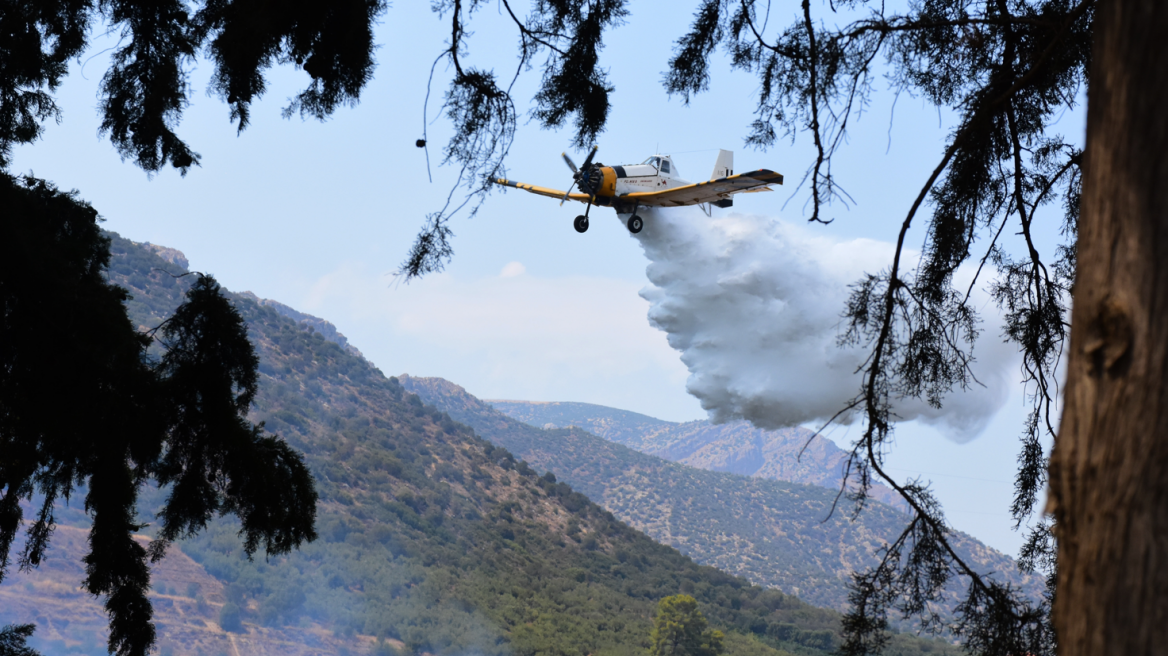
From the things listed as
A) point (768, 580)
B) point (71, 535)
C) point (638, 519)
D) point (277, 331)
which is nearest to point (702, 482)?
point (638, 519)

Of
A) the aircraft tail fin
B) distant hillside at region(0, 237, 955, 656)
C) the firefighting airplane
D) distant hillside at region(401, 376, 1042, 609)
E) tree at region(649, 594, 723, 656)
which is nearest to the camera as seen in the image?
the firefighting airplane

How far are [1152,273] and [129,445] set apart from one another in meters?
4.70

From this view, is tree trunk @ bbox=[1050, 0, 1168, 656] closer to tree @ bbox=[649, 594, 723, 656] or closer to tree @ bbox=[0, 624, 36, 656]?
Answer: tree @ bbox=[0, 624, 36, 656]

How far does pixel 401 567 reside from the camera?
6931 centimetres

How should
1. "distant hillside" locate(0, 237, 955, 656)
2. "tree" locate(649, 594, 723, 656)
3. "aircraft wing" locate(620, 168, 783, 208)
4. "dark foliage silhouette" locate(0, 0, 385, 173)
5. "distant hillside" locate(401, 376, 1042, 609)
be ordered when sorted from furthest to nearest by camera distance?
"distant hillside" locate(401, 376, 1042, 609), "distant hillside" locate(0, 237, 955, 656), "tree" locate(649, 594, 723, 656), "aircraft wing" locate(620, 168, 783, 208), "dark foliage silhouette" locate(0, 0, 385, 173)

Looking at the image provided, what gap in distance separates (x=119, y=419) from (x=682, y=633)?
5885 centimetres

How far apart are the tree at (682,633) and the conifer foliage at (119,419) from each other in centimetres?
5770

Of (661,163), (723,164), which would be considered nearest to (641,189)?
(661,163)

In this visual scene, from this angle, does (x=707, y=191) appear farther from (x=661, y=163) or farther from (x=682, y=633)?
(x=682, y=633)

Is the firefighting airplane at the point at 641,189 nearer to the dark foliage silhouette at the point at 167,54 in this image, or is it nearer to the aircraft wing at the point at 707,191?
the aircraft wing at the point at 707,191

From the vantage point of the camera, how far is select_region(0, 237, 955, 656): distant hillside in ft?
207

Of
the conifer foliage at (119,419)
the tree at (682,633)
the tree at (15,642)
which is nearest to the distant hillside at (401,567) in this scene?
the tree at (682,633)

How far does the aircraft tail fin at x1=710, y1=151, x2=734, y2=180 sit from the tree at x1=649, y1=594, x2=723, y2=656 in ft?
148

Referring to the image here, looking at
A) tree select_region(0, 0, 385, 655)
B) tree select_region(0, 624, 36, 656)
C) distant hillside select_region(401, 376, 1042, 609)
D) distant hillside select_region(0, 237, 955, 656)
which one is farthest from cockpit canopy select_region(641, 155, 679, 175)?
distant hillside select_region(401, 376, 1042, 609)
